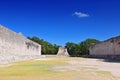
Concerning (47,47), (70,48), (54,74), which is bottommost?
(54,74)

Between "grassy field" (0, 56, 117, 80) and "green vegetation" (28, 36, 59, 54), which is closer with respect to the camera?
"grassy field" (0, 56, 117, 80)

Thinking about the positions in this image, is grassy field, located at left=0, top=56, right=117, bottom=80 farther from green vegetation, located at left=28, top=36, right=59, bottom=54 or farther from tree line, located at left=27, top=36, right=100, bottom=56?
green vegetation, located at left=28, top=36, right=59, bottom=54

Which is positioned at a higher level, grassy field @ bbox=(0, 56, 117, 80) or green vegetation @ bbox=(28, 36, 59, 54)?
green vegetation @ bbox=(28, 36, 59, 54)

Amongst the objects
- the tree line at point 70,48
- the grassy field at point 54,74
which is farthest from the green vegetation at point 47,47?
the grassy field at point 54,74

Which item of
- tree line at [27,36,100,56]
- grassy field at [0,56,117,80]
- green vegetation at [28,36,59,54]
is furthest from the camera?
green vegetation at [28,36,59,54]

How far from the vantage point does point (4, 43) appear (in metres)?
20.0

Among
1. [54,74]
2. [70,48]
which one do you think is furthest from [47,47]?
[54,74]

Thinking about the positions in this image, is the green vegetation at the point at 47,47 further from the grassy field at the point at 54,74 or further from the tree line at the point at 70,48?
the grassy field at the point at 54,74

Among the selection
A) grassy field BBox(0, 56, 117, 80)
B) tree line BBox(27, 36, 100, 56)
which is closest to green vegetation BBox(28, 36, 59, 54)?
tree line BBox(27, 36, 100, 56)

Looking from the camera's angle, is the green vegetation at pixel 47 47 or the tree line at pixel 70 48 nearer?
the tree line at pixel 70 48

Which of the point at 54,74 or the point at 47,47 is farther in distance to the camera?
the point at 47,47

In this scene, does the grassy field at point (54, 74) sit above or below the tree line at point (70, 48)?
below

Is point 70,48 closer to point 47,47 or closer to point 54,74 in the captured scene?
point 47,47

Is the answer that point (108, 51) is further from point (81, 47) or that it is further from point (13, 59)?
point (81, 47)
